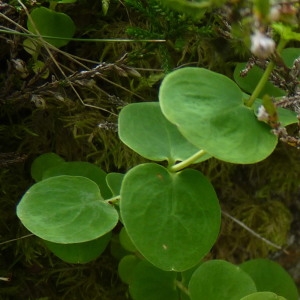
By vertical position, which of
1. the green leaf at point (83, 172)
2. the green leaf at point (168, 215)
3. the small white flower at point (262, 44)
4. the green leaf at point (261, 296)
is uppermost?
the small white flower at point (262, 44)

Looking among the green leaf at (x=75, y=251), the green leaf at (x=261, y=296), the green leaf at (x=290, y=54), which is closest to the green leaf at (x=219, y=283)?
the green leaf at (x=261, y=296)

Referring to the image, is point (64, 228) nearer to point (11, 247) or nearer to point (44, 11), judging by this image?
point (11, 247)

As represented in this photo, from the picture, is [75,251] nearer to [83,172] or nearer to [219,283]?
[83,172]

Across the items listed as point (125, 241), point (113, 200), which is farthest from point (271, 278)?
point (113, 200)

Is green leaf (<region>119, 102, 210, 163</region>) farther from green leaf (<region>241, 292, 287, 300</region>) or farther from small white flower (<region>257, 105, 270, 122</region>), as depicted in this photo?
green leaf (<region>241, 292, 287, 300</region>)

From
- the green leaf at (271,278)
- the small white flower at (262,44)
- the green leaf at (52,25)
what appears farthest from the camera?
the green leaf at (271,278)

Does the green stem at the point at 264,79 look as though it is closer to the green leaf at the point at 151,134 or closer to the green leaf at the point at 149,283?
the green leaf at the point at 151,134

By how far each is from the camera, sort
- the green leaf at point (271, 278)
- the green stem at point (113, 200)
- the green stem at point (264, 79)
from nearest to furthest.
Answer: the green stem at point (264, 79), the green stem at point (113, 200), the green leaf at point (271, 278)
